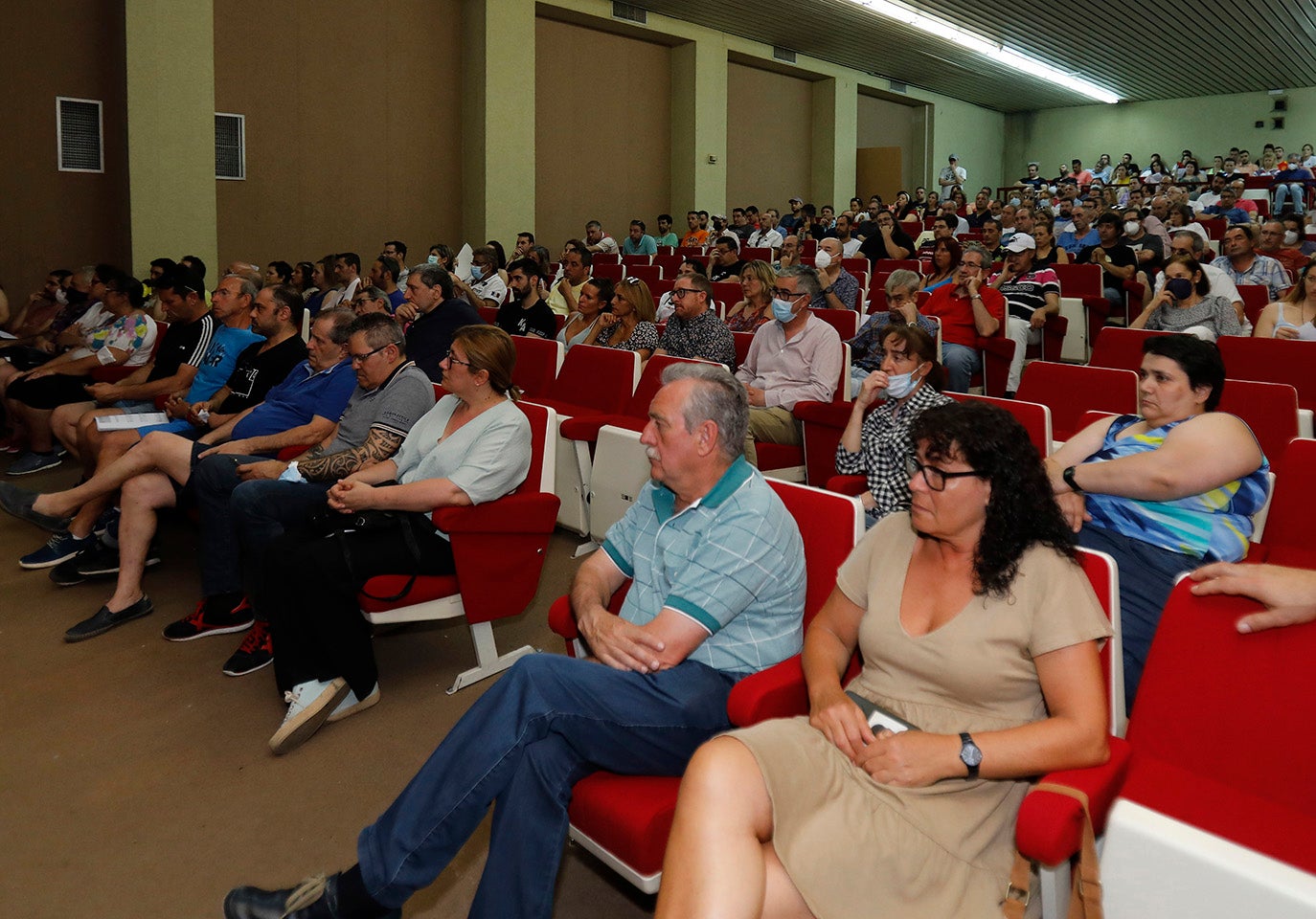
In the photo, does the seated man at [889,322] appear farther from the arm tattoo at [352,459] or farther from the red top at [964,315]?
the arm tattoo at [352,459]

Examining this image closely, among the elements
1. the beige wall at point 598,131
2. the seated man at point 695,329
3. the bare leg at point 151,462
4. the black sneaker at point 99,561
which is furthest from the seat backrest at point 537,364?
the beige wall at point 598,131

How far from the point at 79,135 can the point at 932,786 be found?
9721 millimetres

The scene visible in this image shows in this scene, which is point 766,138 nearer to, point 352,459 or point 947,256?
point 947,256

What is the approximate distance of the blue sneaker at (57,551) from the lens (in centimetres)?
393

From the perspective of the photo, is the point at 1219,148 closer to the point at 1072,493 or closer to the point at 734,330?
the point at 734,330

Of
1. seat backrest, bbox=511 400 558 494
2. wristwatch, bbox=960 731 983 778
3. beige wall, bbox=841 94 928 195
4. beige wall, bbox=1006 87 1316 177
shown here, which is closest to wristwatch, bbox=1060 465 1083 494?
wristwatch, bbox=960 731 983 778

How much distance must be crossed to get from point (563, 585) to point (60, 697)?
1648mm

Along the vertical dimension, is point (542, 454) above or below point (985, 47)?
below

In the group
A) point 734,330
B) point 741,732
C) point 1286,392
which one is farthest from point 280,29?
point 741,732

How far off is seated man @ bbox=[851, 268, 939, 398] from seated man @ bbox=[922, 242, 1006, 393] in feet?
1.75

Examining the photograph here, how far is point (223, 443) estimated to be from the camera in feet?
12.2

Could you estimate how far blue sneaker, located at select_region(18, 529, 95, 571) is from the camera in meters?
3.93

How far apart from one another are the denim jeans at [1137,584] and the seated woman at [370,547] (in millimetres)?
1600

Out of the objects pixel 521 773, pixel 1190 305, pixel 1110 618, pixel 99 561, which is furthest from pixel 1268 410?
pixel 99 561
